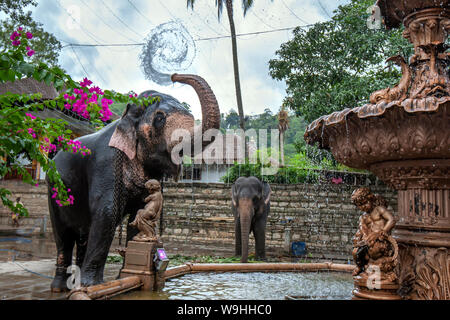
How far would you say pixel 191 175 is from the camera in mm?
25562

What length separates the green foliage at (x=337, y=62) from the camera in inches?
507

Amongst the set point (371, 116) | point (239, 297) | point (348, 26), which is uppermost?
point (348, 26)

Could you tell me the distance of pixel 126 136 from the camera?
172 inches

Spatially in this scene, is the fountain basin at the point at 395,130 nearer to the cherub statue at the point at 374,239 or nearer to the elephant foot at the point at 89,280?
the cherub statue at the point at 374,239

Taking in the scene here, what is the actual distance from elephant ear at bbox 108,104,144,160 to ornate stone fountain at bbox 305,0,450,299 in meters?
1.95

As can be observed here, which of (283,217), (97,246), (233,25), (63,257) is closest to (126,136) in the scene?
(97,246)

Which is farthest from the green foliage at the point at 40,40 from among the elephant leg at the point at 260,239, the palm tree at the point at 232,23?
the elephant leg at the point at 260,239

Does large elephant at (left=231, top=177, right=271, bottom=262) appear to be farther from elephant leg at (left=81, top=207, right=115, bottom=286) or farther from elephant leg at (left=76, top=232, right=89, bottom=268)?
elephant leg at (left=81, top=207, right=115, bottom=286)

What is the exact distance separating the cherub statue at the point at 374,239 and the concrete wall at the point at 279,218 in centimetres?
872

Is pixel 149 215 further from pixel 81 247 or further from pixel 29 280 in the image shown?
pixel 29 280

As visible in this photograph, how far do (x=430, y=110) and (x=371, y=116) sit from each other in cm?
42

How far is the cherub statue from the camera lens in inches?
131
